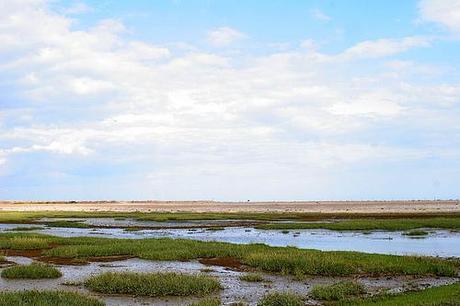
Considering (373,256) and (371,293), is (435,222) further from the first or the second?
(371,293)

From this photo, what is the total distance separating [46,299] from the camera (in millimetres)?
16500

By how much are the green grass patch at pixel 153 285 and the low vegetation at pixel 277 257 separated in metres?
5.33

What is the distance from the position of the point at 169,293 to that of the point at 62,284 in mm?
4842

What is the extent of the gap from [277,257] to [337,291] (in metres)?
7.41

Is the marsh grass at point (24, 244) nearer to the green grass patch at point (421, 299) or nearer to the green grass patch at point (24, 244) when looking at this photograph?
the green grass patch at point (24, 244)

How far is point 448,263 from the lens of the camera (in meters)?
25.5

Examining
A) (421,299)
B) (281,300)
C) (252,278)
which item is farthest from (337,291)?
(252,278)

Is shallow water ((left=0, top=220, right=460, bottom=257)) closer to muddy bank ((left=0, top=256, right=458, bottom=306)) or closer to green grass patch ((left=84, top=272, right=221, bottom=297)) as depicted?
muddy bank ((left=0, top=256, right=458, bottom=306))

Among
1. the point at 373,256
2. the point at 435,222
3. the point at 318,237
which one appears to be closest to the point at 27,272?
the point at 373,256

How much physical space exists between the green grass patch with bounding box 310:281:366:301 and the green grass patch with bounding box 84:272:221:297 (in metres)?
4.03

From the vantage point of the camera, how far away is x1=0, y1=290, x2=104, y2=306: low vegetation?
15.8 m

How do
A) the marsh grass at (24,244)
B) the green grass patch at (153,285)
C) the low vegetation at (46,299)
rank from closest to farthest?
1. the low vegetation at (46,299)
2. the green grass patch at (153,285)
3. the marsh grass at (24,244)

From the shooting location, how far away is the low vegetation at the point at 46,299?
1582 centimetres

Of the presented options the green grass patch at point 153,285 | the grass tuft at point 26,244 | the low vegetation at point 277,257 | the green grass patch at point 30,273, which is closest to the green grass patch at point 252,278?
the low vegetation at point 277,257
